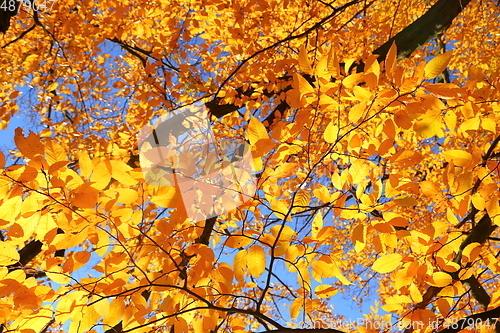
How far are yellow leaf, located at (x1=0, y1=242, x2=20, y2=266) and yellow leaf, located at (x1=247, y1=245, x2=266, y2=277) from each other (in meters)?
0.93

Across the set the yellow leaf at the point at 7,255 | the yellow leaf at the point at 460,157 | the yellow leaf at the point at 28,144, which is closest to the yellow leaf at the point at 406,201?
the yellow leaf at the point at 460,157

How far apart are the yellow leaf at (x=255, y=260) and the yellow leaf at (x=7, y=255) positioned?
0.93 meters

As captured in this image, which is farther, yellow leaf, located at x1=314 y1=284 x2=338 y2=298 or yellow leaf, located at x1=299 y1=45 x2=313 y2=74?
yellow leaf, located at x1=314 y1=284 x2=338 y2=298

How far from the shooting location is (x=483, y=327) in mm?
1732

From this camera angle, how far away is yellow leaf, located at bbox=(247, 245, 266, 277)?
1541mm

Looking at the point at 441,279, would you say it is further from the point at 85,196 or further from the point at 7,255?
the point at 7,255

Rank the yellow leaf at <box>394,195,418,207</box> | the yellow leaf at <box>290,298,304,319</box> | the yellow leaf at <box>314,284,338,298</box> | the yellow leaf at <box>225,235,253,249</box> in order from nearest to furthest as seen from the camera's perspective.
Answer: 1. the yellow leaf at <box>394,195,418,207</box>
2. the yellow leaf at <box>225,235,253,249</box>
3. the yellow leaf at <box>314,284,338,298</box>
4. the yellow leaf at <box>290,298,304,319</box>

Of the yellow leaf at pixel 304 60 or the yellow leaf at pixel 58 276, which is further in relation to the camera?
the yellow leaf at pixel 58 276

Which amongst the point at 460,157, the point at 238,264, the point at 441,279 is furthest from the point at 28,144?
the point at 441,279

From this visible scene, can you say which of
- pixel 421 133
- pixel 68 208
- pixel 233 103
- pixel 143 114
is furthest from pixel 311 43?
pixel 68 208

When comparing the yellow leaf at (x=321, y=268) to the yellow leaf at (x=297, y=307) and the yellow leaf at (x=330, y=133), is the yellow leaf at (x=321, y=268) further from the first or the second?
the yellow leaf at (x=330, y=133)

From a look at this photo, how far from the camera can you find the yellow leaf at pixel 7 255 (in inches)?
56.2

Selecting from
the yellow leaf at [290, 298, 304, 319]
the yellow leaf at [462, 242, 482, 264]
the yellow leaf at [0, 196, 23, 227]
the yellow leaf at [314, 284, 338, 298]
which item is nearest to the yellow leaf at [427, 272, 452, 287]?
the yellow leaf at [462, 242, 482, 264]

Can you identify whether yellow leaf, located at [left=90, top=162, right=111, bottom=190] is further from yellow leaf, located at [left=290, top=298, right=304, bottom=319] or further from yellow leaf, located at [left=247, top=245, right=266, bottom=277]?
yellow leaf, located at [left=290, top=298, right=304, bottom=319]
